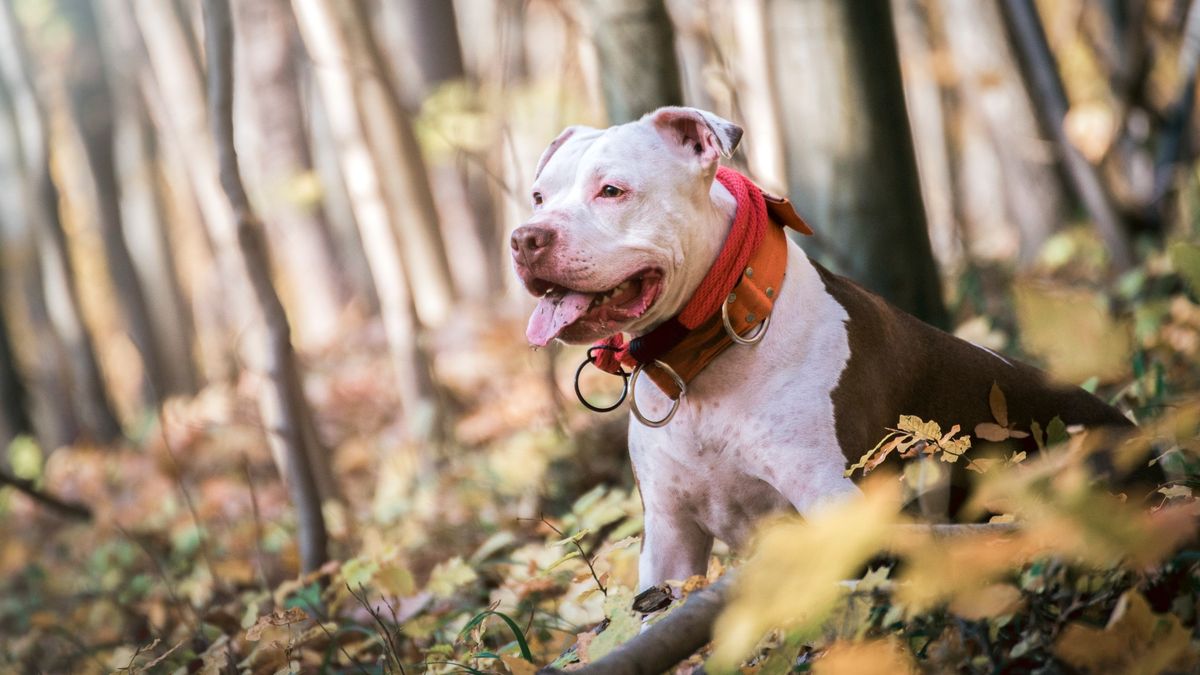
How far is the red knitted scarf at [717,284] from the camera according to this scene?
119 inches

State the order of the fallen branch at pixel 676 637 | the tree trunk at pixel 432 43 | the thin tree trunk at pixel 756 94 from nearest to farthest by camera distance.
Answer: the fallen branch at pixel 676 637 < the thin tree trunk at pixel 756 94 < the tree trunk at pixel 432 43

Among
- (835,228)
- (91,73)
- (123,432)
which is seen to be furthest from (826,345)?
(91,73)

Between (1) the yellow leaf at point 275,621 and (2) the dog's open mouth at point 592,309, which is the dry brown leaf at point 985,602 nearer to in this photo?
(2) the dog's open mouth at point 592,309

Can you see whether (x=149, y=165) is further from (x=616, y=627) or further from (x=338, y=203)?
(x=616, y=627)

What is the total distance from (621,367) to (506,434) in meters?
5.74

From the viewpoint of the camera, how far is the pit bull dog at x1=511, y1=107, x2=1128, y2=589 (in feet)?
9.63

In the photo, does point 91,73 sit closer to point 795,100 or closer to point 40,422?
point 40,422

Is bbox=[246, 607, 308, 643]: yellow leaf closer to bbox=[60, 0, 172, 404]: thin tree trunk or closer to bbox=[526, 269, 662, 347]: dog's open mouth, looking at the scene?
bbox=[526, 269, 662, 347]: dog's open mouth

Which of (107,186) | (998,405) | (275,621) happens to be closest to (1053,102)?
(998,405)

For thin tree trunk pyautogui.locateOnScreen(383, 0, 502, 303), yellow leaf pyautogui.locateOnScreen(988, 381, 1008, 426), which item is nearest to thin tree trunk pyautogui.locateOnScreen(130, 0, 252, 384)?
thin tree trunk pyautogui.locateOnScreen(383, 0, 502, 303)

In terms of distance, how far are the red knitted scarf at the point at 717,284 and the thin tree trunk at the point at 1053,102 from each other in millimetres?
4085

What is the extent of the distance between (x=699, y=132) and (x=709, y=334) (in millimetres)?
550

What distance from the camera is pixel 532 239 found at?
9.46ft

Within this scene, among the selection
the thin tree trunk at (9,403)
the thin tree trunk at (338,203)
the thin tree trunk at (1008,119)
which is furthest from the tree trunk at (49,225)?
the thin tree trunk at (1008,119)
